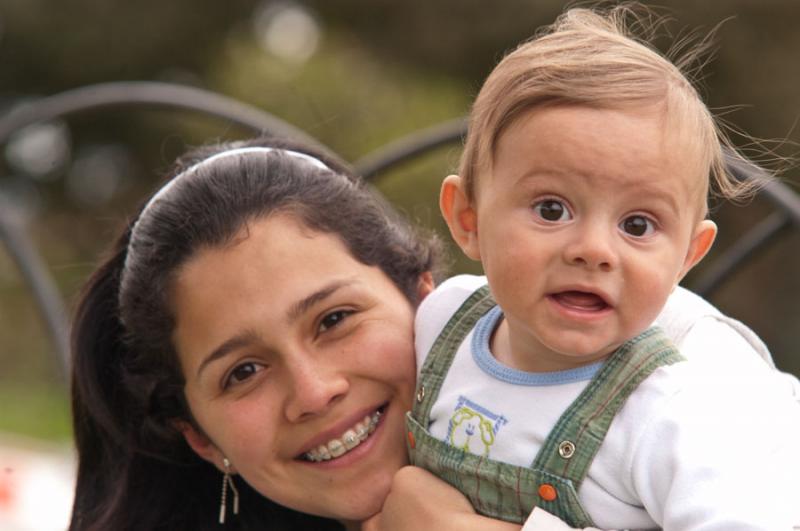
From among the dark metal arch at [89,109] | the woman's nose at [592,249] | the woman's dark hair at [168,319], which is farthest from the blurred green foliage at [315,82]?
the woman's nose at [592,249]

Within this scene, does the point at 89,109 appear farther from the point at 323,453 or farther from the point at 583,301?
the point at 583,301

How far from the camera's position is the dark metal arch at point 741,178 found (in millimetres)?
2508

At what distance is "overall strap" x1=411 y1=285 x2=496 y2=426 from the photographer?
6.36 ft

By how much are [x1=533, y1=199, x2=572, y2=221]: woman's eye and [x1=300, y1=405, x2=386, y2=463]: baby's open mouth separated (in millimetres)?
579

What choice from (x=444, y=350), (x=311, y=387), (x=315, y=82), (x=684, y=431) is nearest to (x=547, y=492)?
(x=684, y=431)

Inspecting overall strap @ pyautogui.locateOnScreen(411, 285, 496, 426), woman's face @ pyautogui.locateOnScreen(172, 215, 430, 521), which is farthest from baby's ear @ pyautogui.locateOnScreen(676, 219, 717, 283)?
woman's face @ pyautogui.locateOnScreen(172, 215, 430, 521)

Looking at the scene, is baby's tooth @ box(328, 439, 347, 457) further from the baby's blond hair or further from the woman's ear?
the baby's blond hair

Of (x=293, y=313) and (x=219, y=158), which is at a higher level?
(x=219, y=158)

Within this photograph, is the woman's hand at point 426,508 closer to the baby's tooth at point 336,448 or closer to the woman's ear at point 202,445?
A: the baby's tooth at point 336,448

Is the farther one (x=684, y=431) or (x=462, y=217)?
(x=462, y=217)

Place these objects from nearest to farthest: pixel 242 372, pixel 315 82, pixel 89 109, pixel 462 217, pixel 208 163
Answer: pixel 462 217, pixel 242 372, pixel 208 163, pixel 89 109, pixel 315 82

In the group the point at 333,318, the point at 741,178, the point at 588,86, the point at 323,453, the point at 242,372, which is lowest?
the point at 323,453

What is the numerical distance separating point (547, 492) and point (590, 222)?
39 centimetres

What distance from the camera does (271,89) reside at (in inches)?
335
